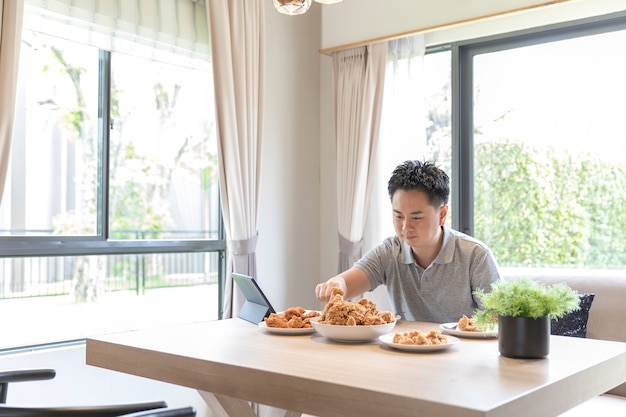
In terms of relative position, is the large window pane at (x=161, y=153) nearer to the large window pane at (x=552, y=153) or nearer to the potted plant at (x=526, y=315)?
the large window pane at (x=552, y=153)

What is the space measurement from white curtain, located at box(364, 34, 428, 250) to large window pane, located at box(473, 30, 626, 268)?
1.09 feet

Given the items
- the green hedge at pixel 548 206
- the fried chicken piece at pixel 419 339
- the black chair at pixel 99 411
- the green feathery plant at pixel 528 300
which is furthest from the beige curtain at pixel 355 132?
the black chair at pixel 99 411

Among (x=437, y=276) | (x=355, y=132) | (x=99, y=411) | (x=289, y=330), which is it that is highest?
(x=355, y=132)

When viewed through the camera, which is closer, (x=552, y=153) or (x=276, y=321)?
(x=276, y=321)

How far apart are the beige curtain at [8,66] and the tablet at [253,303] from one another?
1116mm

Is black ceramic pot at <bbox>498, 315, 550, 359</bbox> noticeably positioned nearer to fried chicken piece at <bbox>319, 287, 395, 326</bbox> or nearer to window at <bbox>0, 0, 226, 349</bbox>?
fried chicken piece at <bbox>319, 287, 395, 326</bbox>

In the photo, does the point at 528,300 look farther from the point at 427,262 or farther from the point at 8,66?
the point at 8,66

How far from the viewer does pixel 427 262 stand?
2.70 m

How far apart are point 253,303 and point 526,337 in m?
A: 1.04

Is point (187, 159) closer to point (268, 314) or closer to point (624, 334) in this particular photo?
point (268, 314)

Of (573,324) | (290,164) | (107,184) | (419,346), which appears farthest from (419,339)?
(290,164)

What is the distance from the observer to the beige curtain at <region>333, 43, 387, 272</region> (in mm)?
4148

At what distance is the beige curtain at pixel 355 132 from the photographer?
4.15m

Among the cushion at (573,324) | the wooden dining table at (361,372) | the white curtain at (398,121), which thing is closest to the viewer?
the wooden dining table at (361,372)
